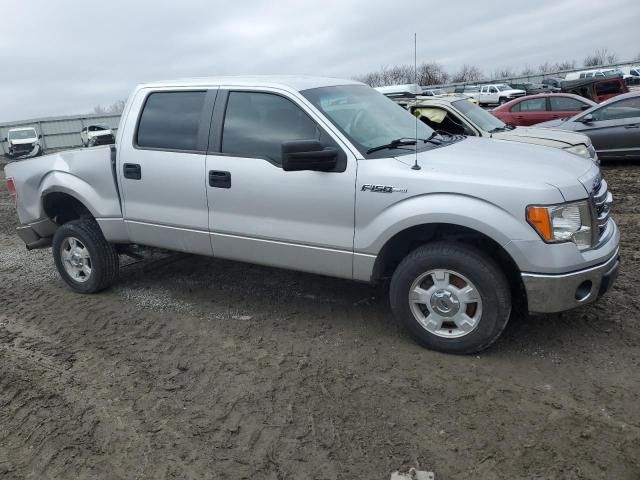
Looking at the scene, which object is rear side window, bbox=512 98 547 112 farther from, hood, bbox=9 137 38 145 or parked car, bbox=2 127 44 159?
hood, bbox=9 137 38 145

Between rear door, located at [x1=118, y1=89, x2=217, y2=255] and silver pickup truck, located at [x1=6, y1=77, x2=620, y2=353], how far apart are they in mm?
13

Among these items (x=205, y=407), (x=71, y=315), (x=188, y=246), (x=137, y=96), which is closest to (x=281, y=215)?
(x=188, y=246)

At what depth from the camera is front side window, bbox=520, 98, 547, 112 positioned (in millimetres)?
14188

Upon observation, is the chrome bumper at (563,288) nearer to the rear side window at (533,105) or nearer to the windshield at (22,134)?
the rear side window at (533,105)

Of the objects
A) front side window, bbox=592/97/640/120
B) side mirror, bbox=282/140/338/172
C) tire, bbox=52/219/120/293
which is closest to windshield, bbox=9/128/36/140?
tire, bbox=52/219/120/293

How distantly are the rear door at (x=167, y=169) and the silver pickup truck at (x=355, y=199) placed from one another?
0.5 inches

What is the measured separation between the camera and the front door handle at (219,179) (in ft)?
14.3

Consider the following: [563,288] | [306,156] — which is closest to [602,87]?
[563,288]

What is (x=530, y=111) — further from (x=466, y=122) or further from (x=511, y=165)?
(x=511, y=165)

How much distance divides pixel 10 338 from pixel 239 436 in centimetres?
269

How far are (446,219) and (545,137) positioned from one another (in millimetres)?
5401

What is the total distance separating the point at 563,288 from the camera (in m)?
3.41

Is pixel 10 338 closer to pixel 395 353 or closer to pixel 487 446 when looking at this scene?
pixel 395 353

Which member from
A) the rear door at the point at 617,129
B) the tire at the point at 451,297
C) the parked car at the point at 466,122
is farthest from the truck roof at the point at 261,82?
the rear door at the point at 617,129
